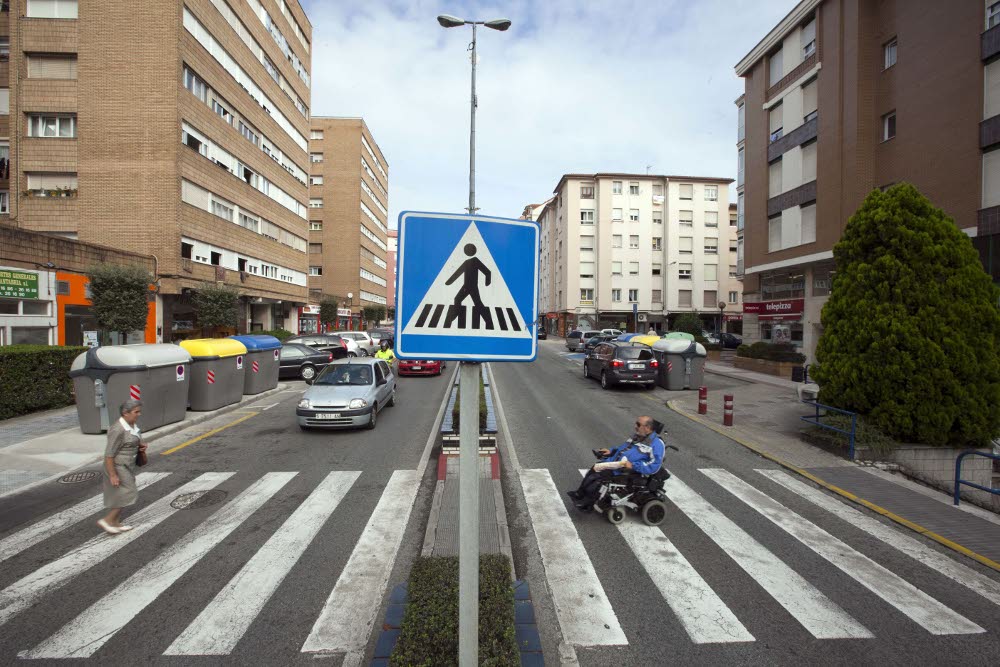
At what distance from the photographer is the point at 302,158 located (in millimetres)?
37656

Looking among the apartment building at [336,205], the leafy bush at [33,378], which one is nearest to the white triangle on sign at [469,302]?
the leafy bush at [33,378]

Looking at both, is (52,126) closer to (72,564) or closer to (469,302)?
(72,564)

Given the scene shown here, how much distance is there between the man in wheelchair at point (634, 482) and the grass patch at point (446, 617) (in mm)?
2106

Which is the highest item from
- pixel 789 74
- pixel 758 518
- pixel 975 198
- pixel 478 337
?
pixel 789 74

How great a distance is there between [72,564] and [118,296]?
1221 centimetres

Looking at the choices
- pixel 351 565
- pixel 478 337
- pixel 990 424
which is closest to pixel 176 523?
pixel 351 565

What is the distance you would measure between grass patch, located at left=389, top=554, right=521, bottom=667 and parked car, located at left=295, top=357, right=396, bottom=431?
6.57m

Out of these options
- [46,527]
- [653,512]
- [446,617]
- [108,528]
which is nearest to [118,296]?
[46,527]

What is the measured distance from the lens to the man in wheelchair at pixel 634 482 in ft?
19.3

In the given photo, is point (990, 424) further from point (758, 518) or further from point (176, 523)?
point (176, 523)

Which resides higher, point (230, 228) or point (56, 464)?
Result: point (230, 228)

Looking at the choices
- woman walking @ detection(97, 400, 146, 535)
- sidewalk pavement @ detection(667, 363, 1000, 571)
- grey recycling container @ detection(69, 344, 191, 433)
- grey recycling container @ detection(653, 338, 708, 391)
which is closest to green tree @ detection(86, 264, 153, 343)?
grey recycling container @ detection(69, 344, 191, 433)

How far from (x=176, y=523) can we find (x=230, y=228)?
81.3 ft

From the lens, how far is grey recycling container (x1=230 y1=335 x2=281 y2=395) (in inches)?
599
